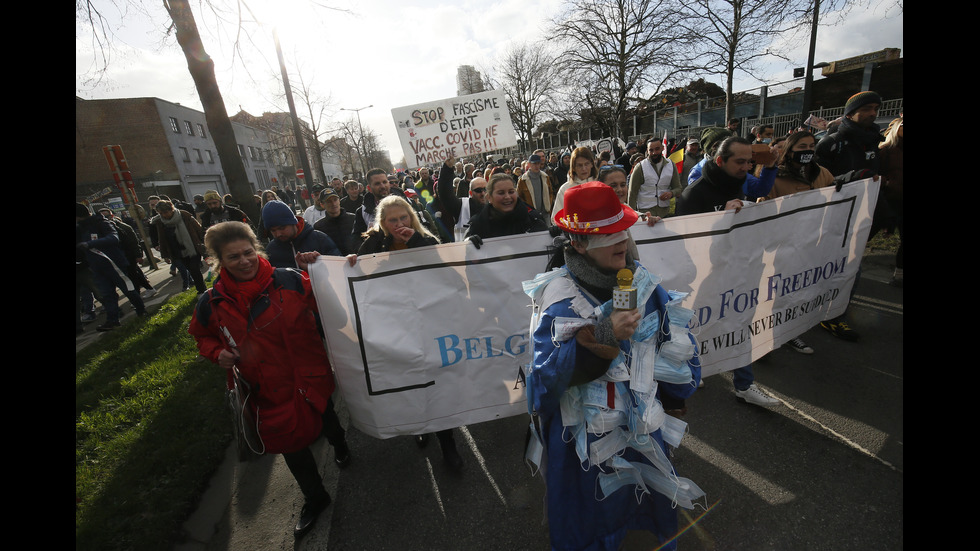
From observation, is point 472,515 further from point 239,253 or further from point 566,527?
point 239,253

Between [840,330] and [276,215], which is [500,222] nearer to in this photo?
[276,215]

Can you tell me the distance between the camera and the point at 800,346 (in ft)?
12.2

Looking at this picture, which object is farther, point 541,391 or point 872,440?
point 872,440

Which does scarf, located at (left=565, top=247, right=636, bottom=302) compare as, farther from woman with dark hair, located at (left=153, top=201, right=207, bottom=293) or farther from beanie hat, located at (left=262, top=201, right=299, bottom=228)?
woman with dark hair, located at (left=153, top=201, right=207, bottom=293)

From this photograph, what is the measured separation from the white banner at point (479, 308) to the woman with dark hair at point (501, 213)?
2.97 ft

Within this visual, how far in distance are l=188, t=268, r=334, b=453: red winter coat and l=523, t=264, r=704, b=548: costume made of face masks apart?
4.66ft

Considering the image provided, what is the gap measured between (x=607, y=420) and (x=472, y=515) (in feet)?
4.44

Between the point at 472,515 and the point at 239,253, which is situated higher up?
the point at 239,253

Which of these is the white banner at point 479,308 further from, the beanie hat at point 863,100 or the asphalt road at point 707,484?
the beanie hat at point 863,100

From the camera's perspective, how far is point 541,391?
1567mm

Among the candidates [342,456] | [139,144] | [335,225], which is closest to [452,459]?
[342,456]
